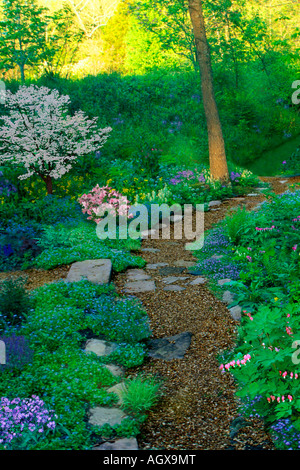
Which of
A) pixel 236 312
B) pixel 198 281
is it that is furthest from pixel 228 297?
pixel 198 281

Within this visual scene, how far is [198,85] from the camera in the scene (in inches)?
663

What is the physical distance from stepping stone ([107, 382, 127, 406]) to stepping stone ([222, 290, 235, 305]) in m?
1.87

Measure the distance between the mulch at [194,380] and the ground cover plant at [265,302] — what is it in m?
0.13

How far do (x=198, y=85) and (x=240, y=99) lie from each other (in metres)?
1.97

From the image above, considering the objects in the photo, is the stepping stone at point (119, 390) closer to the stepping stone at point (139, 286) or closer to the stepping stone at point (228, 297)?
the stepping stone at point (228, 297)

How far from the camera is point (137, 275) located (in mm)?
5980

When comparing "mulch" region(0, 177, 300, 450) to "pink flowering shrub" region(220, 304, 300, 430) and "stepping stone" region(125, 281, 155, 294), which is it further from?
"pink flowering shrub" region(220, 304, 300, 430)

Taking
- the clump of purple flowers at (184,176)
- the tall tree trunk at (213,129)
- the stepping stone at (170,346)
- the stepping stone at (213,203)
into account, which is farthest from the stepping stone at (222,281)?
the tall tree trunk at (213,129)

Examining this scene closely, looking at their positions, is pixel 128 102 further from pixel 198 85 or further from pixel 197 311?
pixel 197 311

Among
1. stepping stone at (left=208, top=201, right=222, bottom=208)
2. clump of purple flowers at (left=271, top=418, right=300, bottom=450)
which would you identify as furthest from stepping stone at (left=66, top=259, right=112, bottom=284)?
stepping stone at (left=208, top=201, right=222, bottom=208)

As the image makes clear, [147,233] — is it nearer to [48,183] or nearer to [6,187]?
[48,183]

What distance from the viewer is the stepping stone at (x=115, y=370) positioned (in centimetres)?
363

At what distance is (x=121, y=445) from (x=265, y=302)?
7.43 ft
